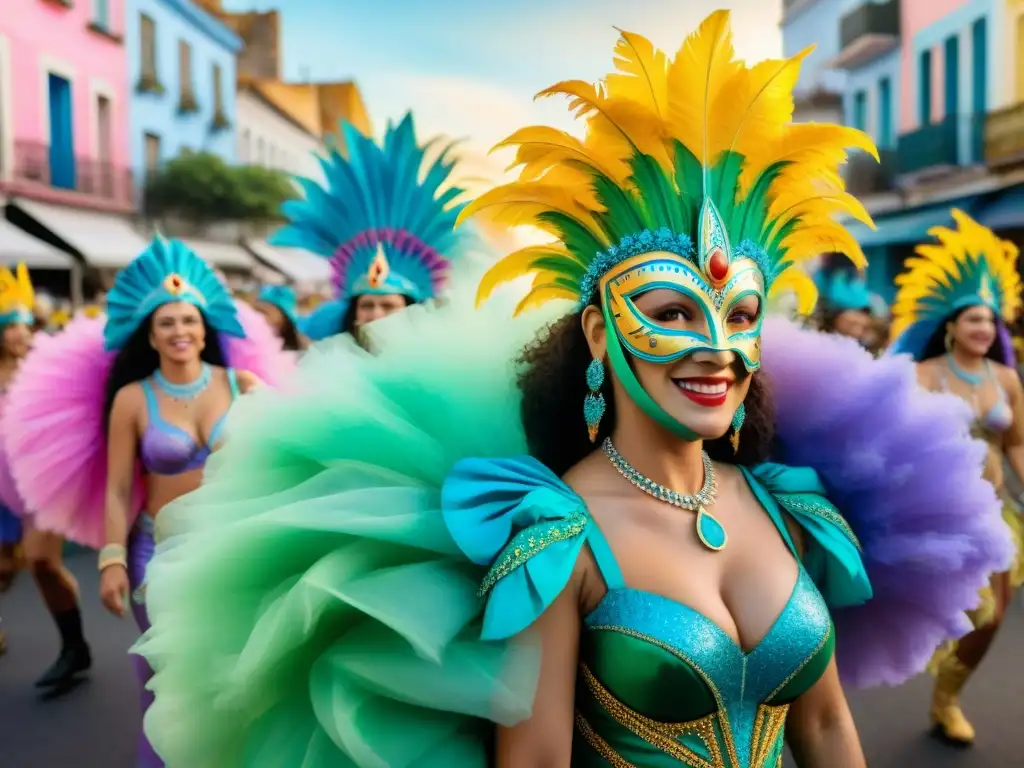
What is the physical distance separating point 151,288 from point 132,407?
0.53 meters

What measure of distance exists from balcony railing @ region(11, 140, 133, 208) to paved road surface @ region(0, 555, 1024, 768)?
52.2ft

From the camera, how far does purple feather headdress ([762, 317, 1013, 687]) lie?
206cm

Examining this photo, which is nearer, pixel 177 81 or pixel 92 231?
pixel 92 231

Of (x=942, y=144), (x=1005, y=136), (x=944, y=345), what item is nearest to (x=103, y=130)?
(x=942, y=144)

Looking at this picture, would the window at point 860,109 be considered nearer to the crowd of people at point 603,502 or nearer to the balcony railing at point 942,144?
the balcony railing at point 942,144

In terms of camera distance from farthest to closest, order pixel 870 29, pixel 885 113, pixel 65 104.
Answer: pixel 885 113 < pixel 65 104 < pixel 870 29

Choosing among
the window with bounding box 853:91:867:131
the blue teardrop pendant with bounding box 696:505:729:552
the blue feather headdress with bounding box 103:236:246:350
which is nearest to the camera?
the blue teardrop pendant with bounding box 696:505:729:552

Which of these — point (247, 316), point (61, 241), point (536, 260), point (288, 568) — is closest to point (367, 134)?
point (247, 316)

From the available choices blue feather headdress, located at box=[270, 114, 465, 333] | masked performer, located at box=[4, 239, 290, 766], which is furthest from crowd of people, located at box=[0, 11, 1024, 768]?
blue feather headdress, located at box=[270, 114, 465, 333]

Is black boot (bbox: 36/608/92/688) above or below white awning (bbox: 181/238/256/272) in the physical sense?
below

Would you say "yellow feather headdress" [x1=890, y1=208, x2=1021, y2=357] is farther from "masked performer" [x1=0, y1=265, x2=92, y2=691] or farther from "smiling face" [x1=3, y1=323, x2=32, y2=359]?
"smiling face" [x1=3, y1=323, x2=32, y2=359]

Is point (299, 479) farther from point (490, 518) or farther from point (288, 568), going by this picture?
point (490, 518)

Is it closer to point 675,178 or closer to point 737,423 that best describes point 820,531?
point 737,423

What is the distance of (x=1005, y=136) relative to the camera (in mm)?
16672
